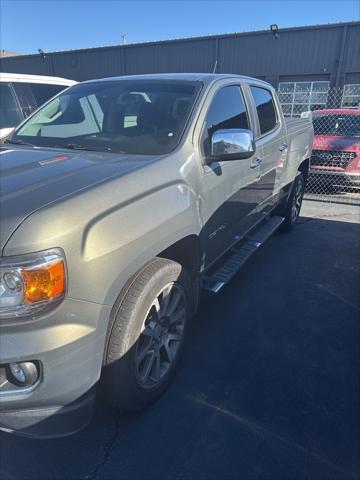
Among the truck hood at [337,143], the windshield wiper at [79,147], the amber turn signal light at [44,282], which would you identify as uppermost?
the windshield wiper at [79,147]

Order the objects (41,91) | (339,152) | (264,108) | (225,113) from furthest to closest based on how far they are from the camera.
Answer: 1. (339,152)
2. (41,91)
3. (264,108)
4. (225,113)

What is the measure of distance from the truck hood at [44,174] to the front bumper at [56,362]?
37cm

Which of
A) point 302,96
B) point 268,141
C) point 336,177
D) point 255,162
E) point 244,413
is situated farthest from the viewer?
point 302,96

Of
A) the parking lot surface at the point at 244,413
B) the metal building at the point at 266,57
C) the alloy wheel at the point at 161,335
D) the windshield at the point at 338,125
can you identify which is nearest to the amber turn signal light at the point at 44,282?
the alloy wheel at the point at 161,335

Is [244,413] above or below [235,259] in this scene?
below

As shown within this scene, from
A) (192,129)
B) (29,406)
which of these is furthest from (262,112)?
(29,406)

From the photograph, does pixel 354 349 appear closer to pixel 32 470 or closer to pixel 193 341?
pixel 193 341

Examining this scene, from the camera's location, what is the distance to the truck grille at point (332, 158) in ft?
26.3

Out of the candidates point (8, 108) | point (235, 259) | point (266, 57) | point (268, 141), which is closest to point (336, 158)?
point (268, 141)

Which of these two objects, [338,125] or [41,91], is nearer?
[41,91]

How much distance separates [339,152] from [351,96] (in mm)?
11813

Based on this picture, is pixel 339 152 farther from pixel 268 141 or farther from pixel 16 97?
pixel 16 97

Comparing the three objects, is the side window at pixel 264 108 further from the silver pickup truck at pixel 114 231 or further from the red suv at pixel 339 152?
the red suv at pixel 339 152

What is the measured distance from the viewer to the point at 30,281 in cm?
156
